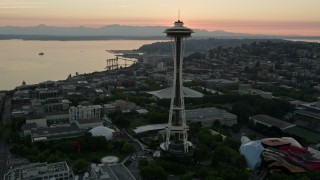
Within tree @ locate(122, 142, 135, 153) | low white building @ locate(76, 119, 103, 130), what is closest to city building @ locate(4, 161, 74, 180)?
tree @ locate(122, 142, 135, 153)

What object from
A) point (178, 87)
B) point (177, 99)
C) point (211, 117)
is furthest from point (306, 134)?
point (178, 87)

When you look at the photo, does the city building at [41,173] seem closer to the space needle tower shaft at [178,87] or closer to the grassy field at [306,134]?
the space needle tower shaft at [178,87]

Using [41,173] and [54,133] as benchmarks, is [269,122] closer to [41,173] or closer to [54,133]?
[54,133]

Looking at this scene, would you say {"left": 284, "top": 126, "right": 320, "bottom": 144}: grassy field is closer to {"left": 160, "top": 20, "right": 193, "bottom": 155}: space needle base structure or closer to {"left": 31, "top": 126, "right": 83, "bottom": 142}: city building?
{"left": 160, "top": 20, "right": 193, "bottom": 155}: space needle base structure

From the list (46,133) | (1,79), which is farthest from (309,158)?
(1,79)

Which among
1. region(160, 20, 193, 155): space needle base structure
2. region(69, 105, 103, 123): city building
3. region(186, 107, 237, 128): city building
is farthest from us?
region(69, 105, 103, 123): city building
